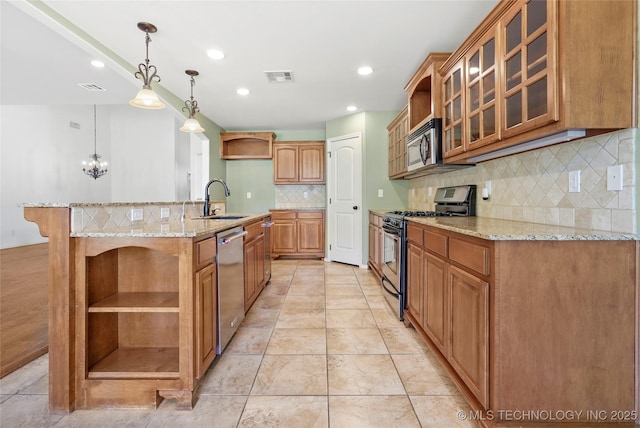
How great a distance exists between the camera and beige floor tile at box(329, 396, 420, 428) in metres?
1.41

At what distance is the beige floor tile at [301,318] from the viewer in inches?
99.3

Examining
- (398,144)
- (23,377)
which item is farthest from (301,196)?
(23,377)

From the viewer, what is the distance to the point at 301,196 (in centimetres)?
597

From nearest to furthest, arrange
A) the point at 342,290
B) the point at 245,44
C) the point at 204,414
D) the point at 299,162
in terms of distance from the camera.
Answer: the point at 204,414
the point at 245,44
the point at 342,290
the point at 299,162

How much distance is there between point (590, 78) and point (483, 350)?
4.13ft

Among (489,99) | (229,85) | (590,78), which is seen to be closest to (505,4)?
(489,99)

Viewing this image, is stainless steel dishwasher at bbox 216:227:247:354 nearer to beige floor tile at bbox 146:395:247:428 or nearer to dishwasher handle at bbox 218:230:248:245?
dishwasher handle at bbox 218:230:248:245

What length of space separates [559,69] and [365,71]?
7.13 feet

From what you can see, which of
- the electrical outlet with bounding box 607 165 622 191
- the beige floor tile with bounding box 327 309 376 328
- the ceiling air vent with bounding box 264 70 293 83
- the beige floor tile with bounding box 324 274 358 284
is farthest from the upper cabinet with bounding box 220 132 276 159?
the electrical outlet with bounding box 607 165 622 191

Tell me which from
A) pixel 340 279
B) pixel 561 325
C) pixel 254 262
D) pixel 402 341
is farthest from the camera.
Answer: pixel 340 279

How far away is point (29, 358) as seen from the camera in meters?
1.96

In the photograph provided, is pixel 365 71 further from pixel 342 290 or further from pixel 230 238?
pixel 342 290

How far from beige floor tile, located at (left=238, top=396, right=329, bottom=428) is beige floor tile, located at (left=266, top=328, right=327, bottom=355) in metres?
0.48

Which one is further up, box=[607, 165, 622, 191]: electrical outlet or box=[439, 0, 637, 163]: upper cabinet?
box=[439, 0, 637, 163]: upper cabinet
